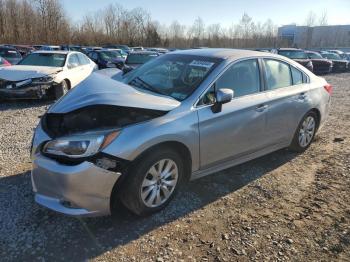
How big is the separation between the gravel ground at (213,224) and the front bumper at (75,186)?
0.28m

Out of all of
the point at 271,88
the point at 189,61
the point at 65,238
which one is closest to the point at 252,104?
the point at 271,88

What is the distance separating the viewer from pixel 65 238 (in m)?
3.27

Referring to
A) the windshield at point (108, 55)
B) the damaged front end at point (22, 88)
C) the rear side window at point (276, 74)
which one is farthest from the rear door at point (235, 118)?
the windshield at point (108, 55)

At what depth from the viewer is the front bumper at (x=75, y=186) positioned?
10.2 feet

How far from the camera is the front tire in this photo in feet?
11.1

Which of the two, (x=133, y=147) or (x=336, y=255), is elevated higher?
(x=133, y=147)

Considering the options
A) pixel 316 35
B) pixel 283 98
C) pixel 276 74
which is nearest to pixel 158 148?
pixel 283 98

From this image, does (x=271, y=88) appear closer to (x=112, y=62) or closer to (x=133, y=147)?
(x=133, y=147)

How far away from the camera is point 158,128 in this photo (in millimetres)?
3471

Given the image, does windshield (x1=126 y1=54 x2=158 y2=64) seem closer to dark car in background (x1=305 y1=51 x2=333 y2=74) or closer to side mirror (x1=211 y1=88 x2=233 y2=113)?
side mirror (x1=211 y1=88 x2=233 y2=113)

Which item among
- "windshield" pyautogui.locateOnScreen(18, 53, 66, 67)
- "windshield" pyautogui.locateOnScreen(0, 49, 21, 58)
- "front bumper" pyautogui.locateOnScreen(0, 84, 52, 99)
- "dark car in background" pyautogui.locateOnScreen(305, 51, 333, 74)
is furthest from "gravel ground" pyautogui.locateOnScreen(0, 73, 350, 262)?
"dark car in background" pyautogui.locateOnScreen(305, 51, 333, 74)

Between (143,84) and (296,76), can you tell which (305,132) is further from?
(143,84)

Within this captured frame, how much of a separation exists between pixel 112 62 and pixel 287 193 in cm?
1517

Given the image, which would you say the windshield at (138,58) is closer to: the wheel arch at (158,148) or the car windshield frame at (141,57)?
the car windshield frame at (141,57)
